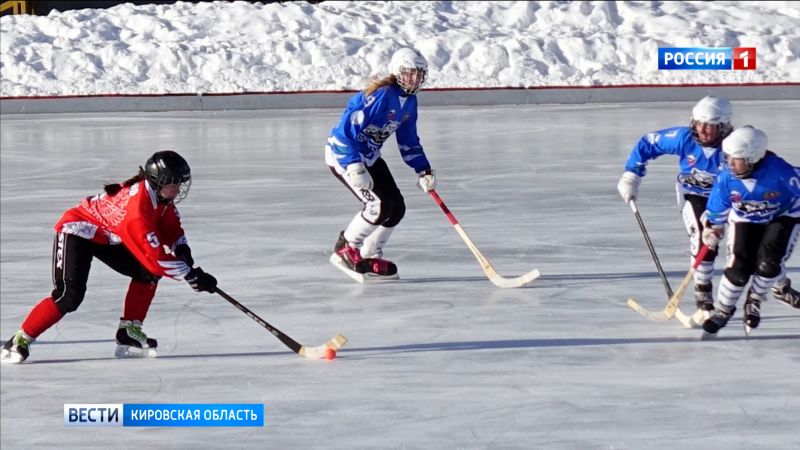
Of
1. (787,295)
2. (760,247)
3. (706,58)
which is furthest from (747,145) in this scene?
(706,58)

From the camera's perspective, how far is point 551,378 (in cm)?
536

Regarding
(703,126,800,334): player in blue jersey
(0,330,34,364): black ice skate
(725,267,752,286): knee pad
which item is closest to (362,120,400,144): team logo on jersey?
(703,126,800,334): player in blue jersey

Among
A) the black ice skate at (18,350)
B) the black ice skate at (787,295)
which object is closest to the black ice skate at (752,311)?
the black ice skate at (787,295)

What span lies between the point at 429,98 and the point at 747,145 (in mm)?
13058

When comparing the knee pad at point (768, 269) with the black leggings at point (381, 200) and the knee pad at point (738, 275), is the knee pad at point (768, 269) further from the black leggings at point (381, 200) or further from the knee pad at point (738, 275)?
the black leggings at point (381, 200)

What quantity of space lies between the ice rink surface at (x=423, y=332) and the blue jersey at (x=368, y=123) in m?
0.66

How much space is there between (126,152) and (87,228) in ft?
26.1

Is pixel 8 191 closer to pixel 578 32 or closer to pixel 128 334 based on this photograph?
pixel 128 334

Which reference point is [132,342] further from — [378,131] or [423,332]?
[378,131]

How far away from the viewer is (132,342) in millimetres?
5836

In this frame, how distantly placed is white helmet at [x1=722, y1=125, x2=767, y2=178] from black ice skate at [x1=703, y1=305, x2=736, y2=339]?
66cm

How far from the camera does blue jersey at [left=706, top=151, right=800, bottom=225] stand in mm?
5742

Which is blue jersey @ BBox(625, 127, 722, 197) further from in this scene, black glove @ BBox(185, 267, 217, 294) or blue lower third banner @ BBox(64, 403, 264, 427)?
blue lower third banner @ BBox(64, 403, 264, 427)

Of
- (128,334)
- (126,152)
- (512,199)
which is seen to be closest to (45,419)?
(128,334)
